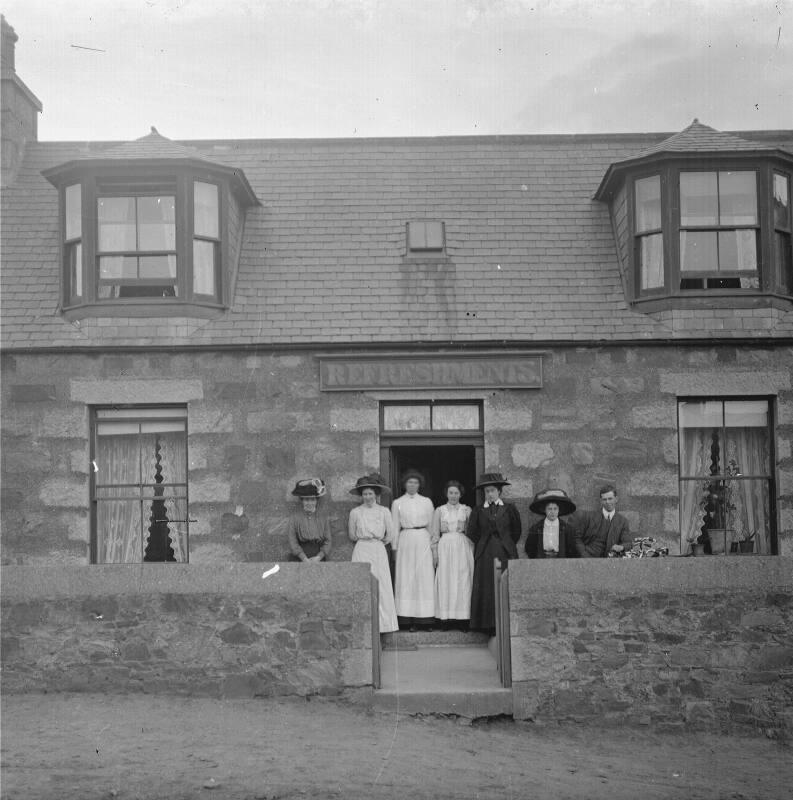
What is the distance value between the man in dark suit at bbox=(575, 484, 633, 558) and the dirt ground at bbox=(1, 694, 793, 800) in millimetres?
2339

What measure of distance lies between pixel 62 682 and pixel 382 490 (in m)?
4.07

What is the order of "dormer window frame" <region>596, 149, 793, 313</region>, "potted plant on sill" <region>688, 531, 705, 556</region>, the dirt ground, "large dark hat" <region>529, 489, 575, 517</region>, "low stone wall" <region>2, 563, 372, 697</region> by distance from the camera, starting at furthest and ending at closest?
"dormer window frame" <region>596, 149, 793, 313</region>
"potted plant on sill" <region>688, 531, 705, 556</region>
"large dark hat" <region>529, 489, 575, 517</region>
"low stone wall" <region>2, 563, 372, 697</region>
the dirt ground

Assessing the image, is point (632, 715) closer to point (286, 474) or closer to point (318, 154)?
point (286, 474)

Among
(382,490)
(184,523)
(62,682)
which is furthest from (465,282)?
(62,682)

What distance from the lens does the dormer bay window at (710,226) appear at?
14055 millimetres

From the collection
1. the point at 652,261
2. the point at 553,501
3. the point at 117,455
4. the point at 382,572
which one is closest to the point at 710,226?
the point at 652,261

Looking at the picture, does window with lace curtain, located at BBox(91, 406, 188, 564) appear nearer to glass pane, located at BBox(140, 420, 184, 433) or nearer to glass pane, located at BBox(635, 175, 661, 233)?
glass pane, located at BBox(140, 420, 184, 433)

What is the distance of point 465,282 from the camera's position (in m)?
14.5

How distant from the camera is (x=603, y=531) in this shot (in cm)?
1291

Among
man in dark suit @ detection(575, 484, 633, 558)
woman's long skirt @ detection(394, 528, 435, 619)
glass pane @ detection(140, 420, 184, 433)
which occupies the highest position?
glass pane @ detection(140, 420, 184, 433)

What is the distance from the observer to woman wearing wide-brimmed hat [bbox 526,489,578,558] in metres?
12.7

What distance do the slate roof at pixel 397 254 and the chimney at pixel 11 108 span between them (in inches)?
7.9

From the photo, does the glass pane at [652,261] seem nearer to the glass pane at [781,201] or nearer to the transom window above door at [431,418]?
the glass pane at [781,201]

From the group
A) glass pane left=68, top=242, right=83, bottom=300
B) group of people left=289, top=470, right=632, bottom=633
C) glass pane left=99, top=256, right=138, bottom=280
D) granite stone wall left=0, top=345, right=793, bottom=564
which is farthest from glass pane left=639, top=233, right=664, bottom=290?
glass pane left=68, top=242, right=83, bottom=300
